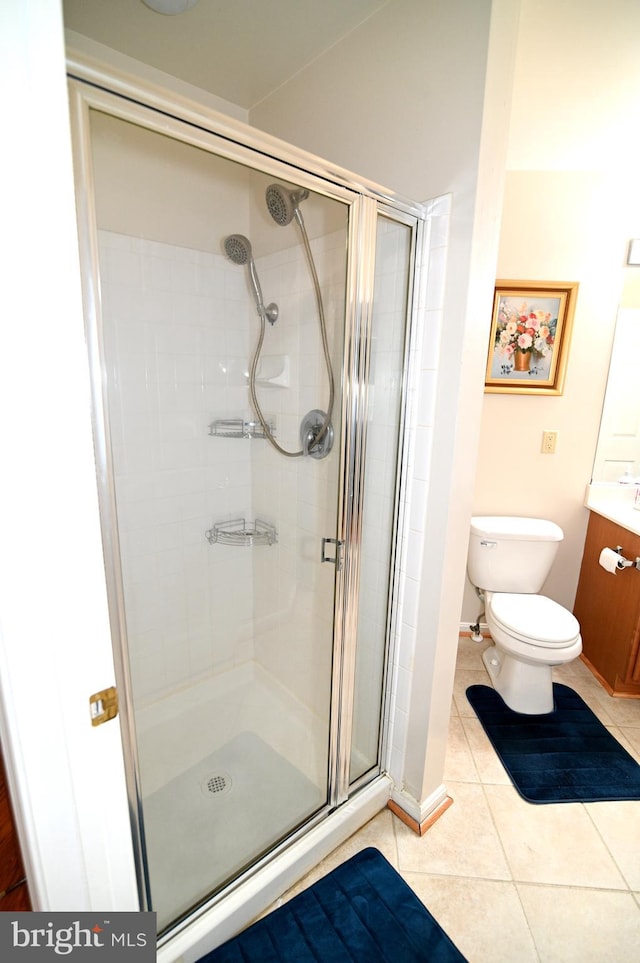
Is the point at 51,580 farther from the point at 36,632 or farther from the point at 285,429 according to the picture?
the point at 285,429

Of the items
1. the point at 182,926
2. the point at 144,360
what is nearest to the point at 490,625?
the point at 182,926

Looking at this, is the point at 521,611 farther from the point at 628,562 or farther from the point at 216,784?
the point at 216,784

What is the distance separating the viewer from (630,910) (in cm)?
126

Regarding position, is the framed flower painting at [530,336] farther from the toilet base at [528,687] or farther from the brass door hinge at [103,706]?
the brass door hinge at [103,706]

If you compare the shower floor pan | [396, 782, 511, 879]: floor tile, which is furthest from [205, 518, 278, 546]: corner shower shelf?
[396, 782, 511, 879]: floor tile

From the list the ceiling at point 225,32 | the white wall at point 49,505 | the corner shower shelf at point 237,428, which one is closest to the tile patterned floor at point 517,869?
the white wall at point 49,505

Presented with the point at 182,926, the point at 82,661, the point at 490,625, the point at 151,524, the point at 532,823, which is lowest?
the point at 532,823

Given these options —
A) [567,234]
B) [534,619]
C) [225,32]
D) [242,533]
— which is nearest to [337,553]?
[242,533]

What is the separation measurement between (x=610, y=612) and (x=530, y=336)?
1.50 meters

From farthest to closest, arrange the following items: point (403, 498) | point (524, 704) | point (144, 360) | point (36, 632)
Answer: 1. point (524, 704)
2. point (144, 360)
3. point (403, 498)
4. point (36, 632)

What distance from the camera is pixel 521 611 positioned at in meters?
2.08

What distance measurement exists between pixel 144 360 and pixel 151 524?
2.12 feet

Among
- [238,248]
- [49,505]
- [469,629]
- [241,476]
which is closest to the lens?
[49,505]

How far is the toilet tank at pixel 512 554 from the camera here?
221cm
